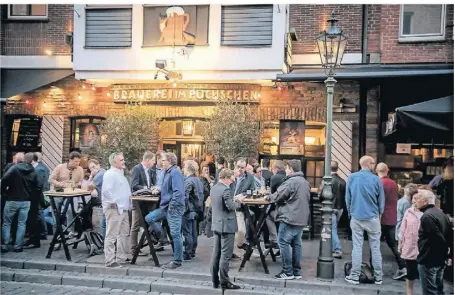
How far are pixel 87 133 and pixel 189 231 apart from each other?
6.87m

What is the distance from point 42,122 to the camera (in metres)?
15.2

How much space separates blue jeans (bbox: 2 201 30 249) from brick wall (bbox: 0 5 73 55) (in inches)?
247

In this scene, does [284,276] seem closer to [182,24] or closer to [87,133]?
[182,24]

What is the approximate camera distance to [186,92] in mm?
14164

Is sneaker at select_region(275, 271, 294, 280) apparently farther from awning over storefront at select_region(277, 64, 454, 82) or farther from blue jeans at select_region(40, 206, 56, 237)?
blue jeans at select_region(40, 206, 56, 237)

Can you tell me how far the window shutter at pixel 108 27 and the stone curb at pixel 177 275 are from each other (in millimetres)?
6502

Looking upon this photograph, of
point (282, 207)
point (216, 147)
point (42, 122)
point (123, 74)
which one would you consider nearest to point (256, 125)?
point (216, 147)

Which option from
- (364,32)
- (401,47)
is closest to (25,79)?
(364,32)

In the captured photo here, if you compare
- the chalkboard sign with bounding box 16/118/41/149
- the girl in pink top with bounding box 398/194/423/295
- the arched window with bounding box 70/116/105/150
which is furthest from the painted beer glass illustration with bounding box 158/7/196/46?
the girl in pink top with bounding box 398/194/423/295

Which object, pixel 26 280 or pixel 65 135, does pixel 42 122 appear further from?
pixel 26 280

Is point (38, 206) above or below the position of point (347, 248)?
above

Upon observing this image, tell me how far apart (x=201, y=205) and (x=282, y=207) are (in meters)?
2.01

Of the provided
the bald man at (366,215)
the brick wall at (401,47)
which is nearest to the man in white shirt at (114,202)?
the bald man at (366,215)

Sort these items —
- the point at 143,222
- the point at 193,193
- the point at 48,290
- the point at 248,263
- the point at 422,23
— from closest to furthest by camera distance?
1. the point at 48,290
2. the point at 143,222
3. the point at 248,263
4. the point at 193,193
5. the point at 422,23
